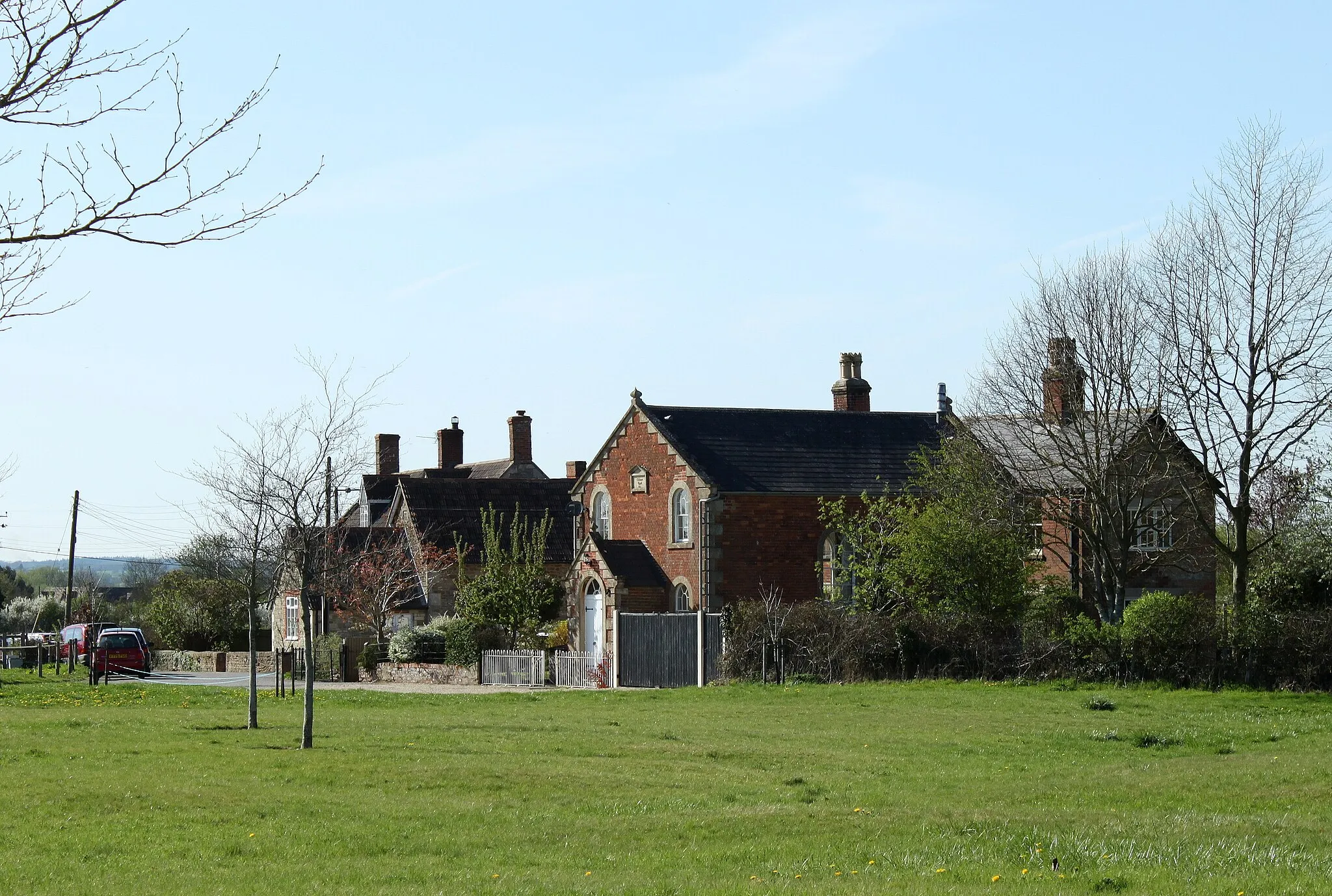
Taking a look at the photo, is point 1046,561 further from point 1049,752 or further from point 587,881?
point 587,881

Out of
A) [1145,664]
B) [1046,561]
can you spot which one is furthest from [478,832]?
[1046,561]

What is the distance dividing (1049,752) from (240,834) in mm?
11567

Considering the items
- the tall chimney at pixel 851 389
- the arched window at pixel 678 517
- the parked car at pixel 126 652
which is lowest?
the parked car at pixel 126 652

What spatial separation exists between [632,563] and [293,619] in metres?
24.6

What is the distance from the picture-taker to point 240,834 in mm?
13023

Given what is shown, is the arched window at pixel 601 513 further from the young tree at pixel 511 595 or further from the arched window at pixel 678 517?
the arched window at pixel 678 517

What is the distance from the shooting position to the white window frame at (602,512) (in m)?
49.3

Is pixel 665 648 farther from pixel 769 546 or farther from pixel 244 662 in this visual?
pixel 244 662

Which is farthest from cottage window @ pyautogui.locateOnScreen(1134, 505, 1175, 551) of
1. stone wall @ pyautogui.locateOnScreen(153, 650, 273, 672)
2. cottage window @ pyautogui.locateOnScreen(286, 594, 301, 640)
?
cottage window @ pyautogui.locateOnScreen(286, 594, 301, 640)

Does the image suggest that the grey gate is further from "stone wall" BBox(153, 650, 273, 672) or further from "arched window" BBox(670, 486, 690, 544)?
"stone wall" BBox(153, 650, 273, 672)

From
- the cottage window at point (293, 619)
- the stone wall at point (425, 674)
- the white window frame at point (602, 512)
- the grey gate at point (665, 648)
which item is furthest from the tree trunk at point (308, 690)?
the cottage window at point (293, 619)

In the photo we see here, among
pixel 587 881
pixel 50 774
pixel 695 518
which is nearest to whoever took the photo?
pixel 587 881

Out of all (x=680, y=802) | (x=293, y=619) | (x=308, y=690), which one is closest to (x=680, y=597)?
(x=308, y=690)

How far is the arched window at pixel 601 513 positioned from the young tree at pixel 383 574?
876 centimetres
